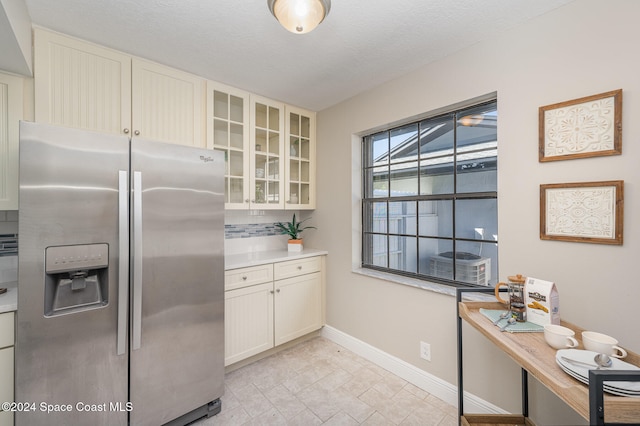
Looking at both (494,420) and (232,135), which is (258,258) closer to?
(232,135)

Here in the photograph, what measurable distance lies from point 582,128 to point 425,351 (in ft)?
5.78

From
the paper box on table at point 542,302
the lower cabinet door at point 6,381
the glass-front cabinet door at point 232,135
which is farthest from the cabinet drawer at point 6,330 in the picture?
the paper box on table at point 542,302

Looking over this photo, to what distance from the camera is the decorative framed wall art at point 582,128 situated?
1280mm

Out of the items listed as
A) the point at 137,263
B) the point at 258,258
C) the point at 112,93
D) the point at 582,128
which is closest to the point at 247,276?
the point at 258,258

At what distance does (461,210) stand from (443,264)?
1.50 feet

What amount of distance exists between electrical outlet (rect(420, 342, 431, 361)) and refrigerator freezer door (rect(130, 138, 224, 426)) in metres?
1.52

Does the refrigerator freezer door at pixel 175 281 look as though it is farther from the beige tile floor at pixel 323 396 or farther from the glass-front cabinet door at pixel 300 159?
the glass-front cabinet door at pixel 300 159

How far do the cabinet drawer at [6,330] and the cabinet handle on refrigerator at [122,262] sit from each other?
1.43 ft

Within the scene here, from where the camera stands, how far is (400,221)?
2.44m

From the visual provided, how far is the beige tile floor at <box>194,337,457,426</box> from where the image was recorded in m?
1.78

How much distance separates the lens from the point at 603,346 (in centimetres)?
102

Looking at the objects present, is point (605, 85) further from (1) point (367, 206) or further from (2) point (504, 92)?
(1) point (367, 206)

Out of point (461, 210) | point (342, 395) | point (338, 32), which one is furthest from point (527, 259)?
point (338, 32)

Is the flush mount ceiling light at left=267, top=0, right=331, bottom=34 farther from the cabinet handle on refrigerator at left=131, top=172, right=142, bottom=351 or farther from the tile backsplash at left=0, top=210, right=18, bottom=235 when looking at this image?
the tile backsplash at left=0, top=210, right=18, bottom=235
